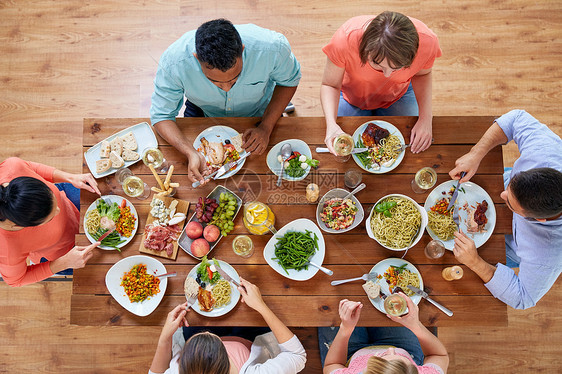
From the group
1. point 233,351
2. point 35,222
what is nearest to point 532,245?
point 233,351

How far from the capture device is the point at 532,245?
6.34 feet

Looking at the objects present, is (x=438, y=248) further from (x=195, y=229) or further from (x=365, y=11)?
(x=365, y=11)

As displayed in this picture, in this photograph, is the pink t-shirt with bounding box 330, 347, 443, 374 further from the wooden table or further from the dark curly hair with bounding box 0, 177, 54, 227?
the dark curly hair with bounding box 0, 177, 54, 227

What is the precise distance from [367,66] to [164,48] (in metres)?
2.09

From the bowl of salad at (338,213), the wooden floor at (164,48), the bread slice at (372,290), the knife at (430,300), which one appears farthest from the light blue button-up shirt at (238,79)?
the knife at (430,300)

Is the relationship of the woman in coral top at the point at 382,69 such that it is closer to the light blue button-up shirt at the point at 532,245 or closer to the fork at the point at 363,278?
the light blue button-up shirt at the point at 532,245

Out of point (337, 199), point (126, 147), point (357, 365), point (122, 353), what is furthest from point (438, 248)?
point (122, 353)

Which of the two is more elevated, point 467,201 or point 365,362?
point 467,201

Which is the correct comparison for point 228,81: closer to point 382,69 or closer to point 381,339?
point 382,69

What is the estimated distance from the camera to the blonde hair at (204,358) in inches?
69.0

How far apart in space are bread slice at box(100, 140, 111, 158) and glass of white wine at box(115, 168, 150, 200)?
0.14 m

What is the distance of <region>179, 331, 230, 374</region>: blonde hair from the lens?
5.75 ft

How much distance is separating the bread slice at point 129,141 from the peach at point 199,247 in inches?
26.2

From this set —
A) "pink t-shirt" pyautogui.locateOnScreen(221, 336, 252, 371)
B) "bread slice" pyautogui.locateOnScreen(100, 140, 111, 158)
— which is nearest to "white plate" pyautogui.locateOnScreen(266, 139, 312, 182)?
"bread slice" pyautogui.locateOnScreen(100, 140, 111, 158)
